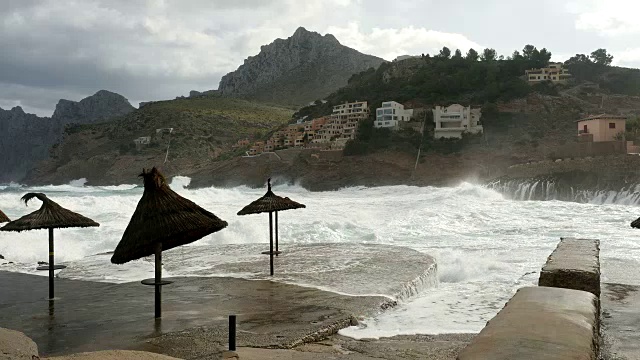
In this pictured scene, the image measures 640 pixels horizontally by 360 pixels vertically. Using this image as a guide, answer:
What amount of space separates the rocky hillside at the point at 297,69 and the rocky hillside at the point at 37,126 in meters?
36.1

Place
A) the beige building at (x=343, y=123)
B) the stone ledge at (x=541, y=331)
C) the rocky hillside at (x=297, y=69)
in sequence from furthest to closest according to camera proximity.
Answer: the rocky hillside at (x=297, y=69), the beige building at (x=343, y=123), the stone ledge at (x=541, y=331)

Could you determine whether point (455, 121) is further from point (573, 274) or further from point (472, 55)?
point (573, 274)

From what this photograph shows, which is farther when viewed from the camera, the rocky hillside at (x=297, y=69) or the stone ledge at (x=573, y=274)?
the rocky hillside at (x=297, y=69)

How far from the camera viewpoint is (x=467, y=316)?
8727mm

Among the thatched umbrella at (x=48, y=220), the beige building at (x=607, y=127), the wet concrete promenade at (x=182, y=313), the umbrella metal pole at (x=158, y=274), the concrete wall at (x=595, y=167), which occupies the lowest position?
the wet concrete promenade at (x=182, y=313)

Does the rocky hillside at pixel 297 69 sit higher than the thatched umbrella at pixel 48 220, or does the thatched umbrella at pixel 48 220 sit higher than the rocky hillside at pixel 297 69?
the rocky hillside at pixel 297 69

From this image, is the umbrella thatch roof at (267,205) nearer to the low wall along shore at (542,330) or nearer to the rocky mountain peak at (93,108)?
the low wall along shore at (542,330)

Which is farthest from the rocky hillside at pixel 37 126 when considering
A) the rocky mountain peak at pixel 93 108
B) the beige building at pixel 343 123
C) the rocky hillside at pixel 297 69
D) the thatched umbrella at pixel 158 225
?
the thatched umbrella at pixel 158 225

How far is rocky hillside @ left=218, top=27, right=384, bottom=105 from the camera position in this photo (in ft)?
458

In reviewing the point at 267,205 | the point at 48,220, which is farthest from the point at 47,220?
the point at 267,205

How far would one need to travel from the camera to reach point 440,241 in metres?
19.0

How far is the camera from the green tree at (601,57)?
87.9 m

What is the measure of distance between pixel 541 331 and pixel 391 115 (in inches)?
2528

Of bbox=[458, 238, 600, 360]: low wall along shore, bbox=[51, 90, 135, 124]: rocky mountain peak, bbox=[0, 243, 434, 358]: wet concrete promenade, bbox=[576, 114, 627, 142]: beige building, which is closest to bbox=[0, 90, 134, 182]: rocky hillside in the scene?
bbox=[51, 90, 135, 124]: rocky mountain peak
